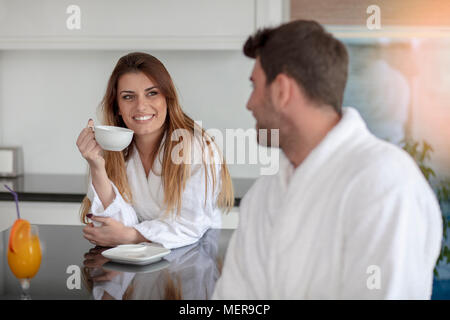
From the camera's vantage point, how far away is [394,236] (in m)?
0.89

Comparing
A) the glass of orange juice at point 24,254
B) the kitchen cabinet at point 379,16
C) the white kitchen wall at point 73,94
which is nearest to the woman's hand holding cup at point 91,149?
the glass of orange juice at point 24,254

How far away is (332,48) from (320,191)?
0.96ft

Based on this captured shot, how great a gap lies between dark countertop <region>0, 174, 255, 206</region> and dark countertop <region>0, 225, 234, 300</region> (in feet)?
3.58

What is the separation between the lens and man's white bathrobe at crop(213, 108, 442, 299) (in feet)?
2.98

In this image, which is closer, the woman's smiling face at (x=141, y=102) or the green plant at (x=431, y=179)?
the woman's smiling face at (x=141, y=102)

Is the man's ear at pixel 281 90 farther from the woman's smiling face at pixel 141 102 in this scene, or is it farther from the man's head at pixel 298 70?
the woman's smiling face at pixel 141 102

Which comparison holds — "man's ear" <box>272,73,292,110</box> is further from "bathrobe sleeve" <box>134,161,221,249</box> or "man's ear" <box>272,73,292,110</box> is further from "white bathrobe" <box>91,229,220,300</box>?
"bathrobe sleeve" <box>134,161,221,249</box>

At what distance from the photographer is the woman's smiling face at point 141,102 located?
6.05ft

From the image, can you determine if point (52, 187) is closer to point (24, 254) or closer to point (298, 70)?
point (24, 254)

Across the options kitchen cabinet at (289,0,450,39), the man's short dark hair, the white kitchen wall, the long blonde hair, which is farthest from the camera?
the white kitchen wall

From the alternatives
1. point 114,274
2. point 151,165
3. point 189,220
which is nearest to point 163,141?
point 151,165

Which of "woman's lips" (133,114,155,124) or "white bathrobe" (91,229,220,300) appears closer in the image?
"white bathrobe" (91,229,220,300)

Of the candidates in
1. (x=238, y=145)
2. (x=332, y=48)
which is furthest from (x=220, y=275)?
(x=238, y=145)

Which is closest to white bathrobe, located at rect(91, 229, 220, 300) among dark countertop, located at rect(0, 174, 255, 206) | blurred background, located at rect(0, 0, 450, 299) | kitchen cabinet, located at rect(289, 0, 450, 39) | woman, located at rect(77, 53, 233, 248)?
woman, located at rect(77, 53, 233, 248)
